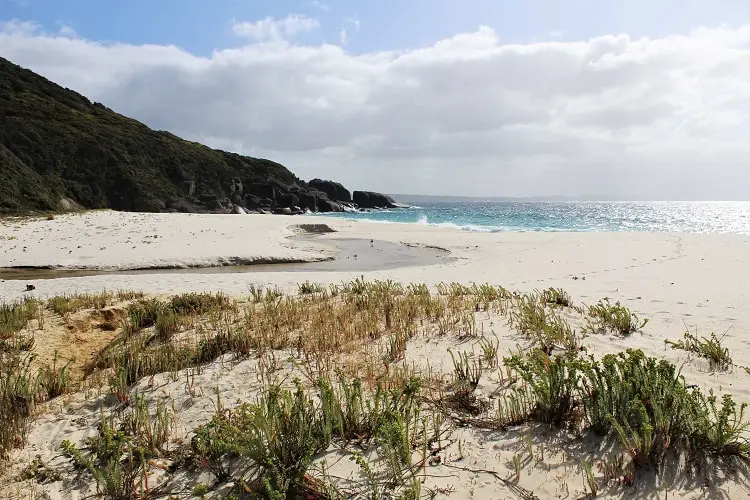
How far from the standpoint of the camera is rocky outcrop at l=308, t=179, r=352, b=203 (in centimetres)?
11604

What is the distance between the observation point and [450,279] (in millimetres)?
13617

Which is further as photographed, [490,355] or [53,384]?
[490,355]

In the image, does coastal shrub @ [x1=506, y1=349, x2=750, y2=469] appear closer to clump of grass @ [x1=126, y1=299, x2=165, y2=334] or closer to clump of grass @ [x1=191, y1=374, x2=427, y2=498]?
clump of grass @ [x1=191, y1=374, x2=427, y2=498]

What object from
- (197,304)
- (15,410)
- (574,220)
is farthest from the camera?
(574,220)

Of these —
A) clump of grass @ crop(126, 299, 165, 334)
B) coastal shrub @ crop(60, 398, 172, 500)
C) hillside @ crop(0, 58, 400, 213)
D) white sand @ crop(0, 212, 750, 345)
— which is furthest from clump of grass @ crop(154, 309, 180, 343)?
hillside @ crop(0, 58, 400, 213)

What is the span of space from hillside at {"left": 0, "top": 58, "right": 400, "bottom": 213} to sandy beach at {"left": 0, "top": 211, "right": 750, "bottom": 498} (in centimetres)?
2444

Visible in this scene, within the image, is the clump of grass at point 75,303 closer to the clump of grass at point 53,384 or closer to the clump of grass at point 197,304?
the clump of grass at point 197,304

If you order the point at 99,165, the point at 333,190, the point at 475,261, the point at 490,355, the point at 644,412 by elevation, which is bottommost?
the point at 475,261

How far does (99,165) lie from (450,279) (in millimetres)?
64755

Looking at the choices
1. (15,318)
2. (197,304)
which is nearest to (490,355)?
(197,304)

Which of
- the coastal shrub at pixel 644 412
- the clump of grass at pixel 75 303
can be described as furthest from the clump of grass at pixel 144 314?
the coastal shrub at pixel 644 412

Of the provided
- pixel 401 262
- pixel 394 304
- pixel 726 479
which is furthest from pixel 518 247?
pixel 726 479

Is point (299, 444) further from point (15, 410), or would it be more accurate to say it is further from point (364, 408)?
point (15, 410)

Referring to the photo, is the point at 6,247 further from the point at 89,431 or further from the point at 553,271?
the point at 553,271
